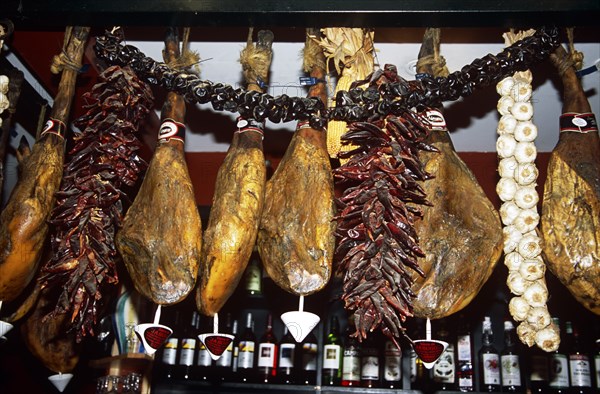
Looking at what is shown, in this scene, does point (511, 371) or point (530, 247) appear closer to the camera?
point (530, 247)

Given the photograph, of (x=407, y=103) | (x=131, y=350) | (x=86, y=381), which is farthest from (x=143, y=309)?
(x=407, y=103)

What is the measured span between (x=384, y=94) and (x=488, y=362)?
293 cm

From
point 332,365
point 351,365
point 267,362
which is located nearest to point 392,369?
point 351,365

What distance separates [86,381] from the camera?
204 inches

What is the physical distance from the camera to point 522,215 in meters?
2.79

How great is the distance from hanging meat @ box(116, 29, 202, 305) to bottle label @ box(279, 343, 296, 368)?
8.65ft

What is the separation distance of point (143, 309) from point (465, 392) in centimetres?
245

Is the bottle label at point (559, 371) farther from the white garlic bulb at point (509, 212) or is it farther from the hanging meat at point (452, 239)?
the hanging meat at point (452, 239)

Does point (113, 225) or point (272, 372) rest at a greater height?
point (113, 225)

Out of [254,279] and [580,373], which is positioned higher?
[254,279]

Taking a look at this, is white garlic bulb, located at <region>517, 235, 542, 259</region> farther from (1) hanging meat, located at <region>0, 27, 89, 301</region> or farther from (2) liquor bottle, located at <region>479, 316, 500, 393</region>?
(2) liquor bottle, located at <region>479, 316, 500, 393</region>

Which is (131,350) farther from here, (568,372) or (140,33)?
(568,372)

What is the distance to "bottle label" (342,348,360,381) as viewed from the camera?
4926 millimetres

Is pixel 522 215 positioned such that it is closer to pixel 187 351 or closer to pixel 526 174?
pixel 526 174
